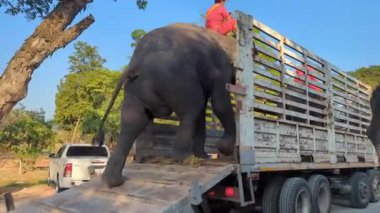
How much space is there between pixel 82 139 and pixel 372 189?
22284mm

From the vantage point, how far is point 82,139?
29250 mm

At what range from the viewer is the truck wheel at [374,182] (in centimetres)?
997

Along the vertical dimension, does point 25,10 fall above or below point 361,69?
below

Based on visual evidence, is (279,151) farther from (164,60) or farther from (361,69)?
(361,69)

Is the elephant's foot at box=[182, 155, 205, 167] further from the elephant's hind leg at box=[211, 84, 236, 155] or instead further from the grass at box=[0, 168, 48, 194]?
the grass at box=[0, 168, 48, 194]

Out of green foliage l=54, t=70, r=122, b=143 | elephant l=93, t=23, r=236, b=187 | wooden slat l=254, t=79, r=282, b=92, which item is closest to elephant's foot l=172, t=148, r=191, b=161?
elephant l=93, t=23, r=236, b=187

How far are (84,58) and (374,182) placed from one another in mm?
25246

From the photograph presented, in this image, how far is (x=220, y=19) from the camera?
21.2 ft

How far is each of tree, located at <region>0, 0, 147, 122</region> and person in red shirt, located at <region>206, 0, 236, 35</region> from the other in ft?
12.2

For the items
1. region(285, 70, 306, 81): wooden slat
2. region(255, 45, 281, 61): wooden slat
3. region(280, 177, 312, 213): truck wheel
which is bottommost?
region(280, 177, 312, 213): truck wheel

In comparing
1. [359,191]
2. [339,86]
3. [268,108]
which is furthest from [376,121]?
[359,191]

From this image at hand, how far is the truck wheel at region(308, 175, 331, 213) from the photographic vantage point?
657 cm

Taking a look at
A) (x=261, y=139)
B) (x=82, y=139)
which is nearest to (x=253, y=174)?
(x=261, y=139)

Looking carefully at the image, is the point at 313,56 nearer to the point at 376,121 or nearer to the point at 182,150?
the point at 182,150
